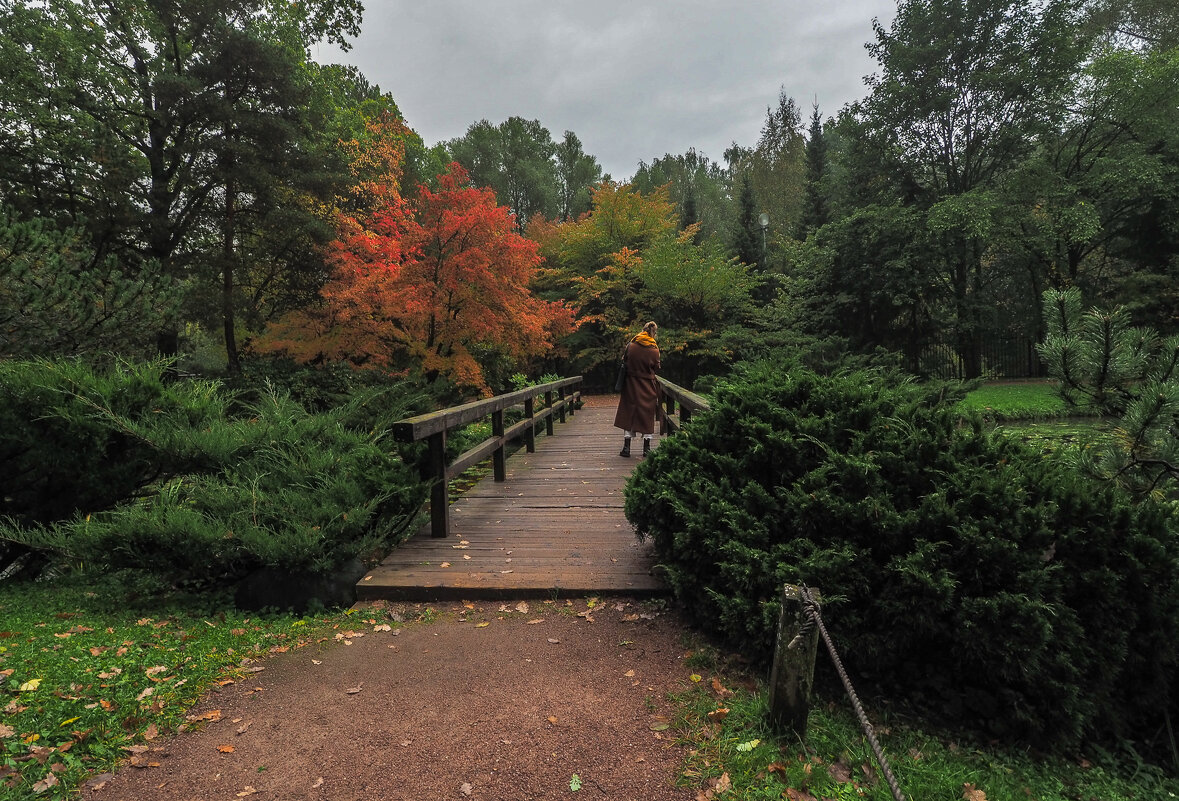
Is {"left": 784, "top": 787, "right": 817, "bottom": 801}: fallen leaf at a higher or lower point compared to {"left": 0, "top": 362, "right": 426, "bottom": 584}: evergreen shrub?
lower

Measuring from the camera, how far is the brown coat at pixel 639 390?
7023mm

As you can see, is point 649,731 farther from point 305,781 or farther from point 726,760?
point 305,781

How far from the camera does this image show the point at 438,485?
4184 mm

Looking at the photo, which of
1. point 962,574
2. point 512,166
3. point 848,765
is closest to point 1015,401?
point 962,574

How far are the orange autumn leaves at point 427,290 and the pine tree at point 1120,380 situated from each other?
9730mm

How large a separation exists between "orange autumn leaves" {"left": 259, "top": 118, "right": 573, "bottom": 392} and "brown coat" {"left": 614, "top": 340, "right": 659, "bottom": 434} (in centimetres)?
515

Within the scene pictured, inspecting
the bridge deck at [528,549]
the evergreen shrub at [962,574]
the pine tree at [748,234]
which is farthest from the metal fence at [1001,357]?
the evergreen shrub at [962,574]

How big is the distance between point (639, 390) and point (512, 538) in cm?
335

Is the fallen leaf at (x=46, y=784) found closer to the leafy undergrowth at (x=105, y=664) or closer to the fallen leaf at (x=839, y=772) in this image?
the leafy undergrowth at (x=105, y=664)

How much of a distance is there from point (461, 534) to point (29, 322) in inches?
233

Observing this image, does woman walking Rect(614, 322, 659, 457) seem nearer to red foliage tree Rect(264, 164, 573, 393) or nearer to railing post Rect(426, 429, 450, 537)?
railing post Rect(426, 429, 450, 537)

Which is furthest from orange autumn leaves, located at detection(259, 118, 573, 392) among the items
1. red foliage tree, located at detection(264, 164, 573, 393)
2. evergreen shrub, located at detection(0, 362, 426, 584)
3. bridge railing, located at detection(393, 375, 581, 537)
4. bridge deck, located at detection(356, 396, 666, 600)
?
Result: evergreen shrub, located at detection(0, 362, 426, 584)

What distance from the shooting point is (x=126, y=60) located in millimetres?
13375

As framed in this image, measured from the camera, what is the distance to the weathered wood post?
1858 millimetres
